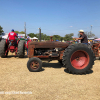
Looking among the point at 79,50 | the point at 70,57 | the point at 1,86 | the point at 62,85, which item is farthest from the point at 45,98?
the point at 79,50

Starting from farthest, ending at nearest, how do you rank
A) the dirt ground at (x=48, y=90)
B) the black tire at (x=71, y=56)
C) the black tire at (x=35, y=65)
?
1. the black tire at (x=35, y=65)
2. the black tire at (x=71, y=56)
3. the dirt ground at (x=48, y=90)

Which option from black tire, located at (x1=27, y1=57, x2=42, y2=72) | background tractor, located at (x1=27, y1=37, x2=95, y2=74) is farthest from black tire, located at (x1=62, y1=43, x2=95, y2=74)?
black tire, located at (x1=27, y1=57, x2=42, y2=72)

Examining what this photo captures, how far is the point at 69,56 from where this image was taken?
3.92 m

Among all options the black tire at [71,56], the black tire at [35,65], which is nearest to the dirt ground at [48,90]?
the black tire at [71,56]

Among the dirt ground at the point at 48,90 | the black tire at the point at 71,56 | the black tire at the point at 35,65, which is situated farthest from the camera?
the black tire at the point at 35,65

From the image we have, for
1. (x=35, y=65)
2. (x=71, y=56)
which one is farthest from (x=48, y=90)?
(x=71, y=56)

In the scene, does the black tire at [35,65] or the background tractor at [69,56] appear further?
the black tire at [35,65]

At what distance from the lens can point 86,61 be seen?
4.11 m

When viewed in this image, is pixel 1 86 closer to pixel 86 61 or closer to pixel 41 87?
pixel 41 87

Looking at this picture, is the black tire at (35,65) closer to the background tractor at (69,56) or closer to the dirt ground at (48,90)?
the background tractor at (69,56)

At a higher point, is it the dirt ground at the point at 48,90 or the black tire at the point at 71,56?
the black tire at the point at 71,56

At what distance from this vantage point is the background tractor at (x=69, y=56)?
3.92 metres

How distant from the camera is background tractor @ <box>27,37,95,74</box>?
12.9ft

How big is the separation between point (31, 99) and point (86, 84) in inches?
64.5
